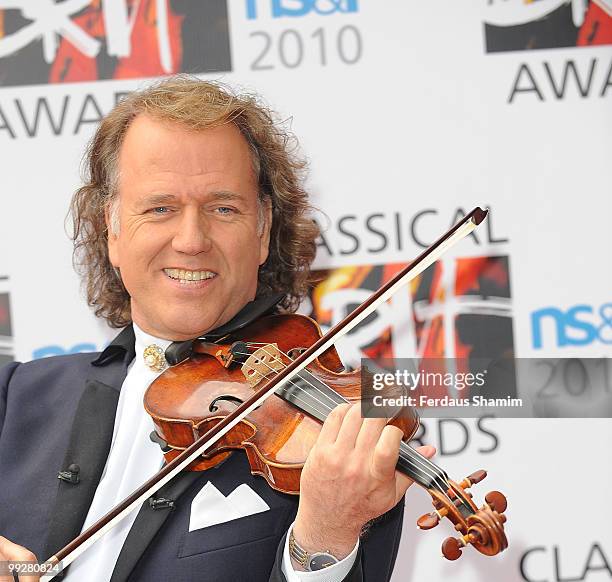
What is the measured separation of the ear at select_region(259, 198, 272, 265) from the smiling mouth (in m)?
0.17

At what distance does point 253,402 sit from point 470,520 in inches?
13.5

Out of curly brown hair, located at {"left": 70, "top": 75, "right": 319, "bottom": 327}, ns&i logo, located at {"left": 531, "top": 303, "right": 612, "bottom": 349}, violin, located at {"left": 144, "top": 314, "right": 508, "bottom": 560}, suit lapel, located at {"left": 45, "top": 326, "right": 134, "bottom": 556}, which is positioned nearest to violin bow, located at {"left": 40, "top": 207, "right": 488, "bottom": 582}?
violin, located at {"left": 144, "top": 314, "right": 508, "bottom": 560}

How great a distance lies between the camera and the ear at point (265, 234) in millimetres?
1742

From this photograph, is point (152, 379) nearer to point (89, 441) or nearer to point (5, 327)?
point (89, 441)

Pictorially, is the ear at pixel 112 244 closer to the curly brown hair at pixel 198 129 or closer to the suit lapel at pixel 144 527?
the curly brown hair at pixel 198 129

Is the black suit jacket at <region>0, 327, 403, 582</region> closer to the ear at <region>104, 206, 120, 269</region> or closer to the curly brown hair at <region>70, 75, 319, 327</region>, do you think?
the ear at <region>104, 206, 120, 269</region>

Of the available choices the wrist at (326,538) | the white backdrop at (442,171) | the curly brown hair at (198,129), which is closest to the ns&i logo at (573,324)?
the white backdrop at (442,171)

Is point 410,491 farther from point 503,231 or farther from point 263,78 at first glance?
point 263,78

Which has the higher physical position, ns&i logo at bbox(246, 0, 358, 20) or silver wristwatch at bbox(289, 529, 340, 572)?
ns&i logo at bbox(246, 0, 358, 20)

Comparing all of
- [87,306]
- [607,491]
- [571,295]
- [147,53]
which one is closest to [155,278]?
[87,306]

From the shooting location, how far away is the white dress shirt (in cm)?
146

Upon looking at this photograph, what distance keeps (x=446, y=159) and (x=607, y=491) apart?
80 cm

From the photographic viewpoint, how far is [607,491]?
2141mm

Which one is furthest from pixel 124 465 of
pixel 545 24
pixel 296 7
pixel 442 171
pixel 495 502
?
pixel 545 24
